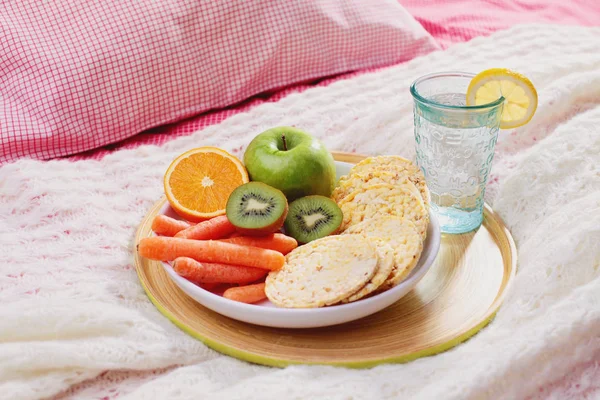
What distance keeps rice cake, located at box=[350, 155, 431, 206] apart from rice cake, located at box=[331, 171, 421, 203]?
17 mm

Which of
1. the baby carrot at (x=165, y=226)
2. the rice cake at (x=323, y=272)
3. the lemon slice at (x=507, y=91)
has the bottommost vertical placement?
the baby carrot at (x=165, y=226)

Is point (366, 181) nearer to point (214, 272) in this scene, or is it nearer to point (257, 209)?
point (257, 209)

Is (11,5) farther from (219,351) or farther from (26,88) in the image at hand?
(219,351)

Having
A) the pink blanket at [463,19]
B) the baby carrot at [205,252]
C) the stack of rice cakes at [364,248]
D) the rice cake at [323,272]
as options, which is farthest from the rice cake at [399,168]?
the pink blanket at [463,19]

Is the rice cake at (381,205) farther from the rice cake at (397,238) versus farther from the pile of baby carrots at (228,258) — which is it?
the pile of baby carrots at (228,258)

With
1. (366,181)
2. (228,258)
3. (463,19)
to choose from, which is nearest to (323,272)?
(228,258)

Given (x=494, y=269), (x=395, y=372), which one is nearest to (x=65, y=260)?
(x=395, y=372)

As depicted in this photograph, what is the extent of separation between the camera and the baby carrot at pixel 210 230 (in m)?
1.33

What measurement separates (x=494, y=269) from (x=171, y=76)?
1095mm

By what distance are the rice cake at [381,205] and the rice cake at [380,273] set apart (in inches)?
5.4

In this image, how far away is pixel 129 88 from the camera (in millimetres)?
1880

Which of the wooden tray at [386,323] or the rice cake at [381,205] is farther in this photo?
the rice cake at [381,205]

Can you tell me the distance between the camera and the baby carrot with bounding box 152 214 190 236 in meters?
1.36

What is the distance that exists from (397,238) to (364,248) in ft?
0.28
